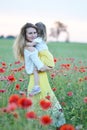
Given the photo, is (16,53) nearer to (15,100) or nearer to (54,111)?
(54,111)

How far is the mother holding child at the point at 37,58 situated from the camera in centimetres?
496

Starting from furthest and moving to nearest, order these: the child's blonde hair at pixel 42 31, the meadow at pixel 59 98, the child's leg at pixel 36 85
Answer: the child's blonde hair at pixel 42 31 < the child's leg at pixel 36 85 < the meadow at pixel 59 98

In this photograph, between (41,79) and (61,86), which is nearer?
(41,79)

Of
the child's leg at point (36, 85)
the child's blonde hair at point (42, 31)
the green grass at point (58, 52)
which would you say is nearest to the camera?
the child's leg at point (36, 85)

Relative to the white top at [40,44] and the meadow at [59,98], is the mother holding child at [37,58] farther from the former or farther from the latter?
the meadow at [59,98]

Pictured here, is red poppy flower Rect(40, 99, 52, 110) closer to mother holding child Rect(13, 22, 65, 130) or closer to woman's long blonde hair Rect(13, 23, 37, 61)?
mother holding child Rect(13, 22, 65, 130)

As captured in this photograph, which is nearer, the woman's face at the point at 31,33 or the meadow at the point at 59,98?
the meadow at the point at 59,98

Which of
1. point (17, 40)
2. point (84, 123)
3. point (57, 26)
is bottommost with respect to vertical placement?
point (57, 26)

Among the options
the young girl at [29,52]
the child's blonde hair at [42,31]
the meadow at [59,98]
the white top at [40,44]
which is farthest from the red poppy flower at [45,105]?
the child's blonde hair at [42,31]

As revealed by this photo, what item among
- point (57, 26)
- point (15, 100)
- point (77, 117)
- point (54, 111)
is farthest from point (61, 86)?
point (57, 26)

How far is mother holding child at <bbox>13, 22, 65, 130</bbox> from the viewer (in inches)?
195

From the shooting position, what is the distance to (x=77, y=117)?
512 cm

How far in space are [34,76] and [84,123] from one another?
76 centimetres

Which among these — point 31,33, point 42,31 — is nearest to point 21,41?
point 31,33
